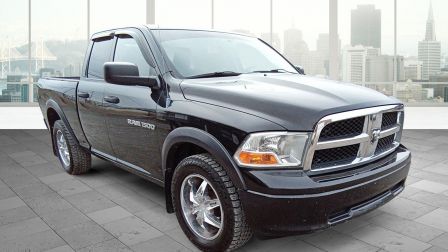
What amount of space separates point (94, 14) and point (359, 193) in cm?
1361

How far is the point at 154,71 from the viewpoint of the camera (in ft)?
12.0

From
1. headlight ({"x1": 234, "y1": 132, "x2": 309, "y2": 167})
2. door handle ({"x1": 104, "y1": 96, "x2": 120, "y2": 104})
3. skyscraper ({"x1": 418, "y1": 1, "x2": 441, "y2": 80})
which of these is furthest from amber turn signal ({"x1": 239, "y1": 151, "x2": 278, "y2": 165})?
skyscraper ({"x1": 418, "y1": 1, "x2": 441, "y2": 80})

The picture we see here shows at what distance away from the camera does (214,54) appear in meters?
3.97

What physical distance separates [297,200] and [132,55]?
216 cm

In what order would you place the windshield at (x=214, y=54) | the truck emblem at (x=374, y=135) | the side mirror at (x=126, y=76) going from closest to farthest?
the truck emblem at (x=374, y=135), the side mirror at (x=126, y=76), the windshield at (x=214, y=54)

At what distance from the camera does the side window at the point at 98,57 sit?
453 cm

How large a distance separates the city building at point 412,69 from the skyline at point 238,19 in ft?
0.71

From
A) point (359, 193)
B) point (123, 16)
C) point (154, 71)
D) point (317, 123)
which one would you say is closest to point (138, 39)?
point (154, 71)

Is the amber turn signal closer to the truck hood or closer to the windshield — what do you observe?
the truck hood

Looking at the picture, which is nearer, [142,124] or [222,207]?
[222,207]

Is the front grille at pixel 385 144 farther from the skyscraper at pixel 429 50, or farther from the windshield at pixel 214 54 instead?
the skyscraper at pixel 429 50

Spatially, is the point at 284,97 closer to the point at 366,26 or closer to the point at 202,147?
the point at 202,147

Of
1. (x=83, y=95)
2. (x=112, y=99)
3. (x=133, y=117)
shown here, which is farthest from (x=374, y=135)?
(x=83, y=95)

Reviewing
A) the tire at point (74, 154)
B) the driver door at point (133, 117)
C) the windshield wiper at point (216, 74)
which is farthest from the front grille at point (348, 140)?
the tire at point (74, 154)
